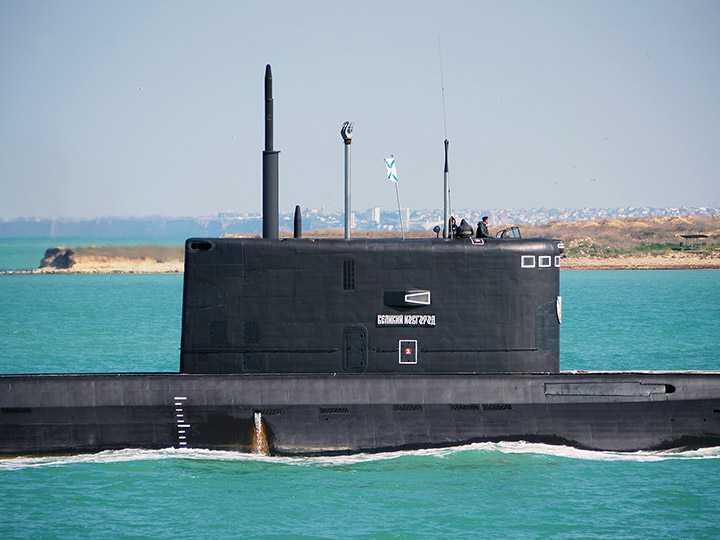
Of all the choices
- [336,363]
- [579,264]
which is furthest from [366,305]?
[579,264]

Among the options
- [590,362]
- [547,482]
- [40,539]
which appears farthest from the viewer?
[590,362]

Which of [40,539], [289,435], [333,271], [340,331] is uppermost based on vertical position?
[333,271]

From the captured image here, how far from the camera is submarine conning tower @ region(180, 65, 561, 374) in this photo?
2175 cm

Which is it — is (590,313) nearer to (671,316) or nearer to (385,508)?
(671,316)

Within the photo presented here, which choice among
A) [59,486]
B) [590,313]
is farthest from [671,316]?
[59,486]

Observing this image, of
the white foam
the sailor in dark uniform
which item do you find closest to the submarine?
the white foam

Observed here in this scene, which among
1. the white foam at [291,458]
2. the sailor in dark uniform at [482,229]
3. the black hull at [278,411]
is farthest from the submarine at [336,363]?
the sailor in dark uniform at [482,229]

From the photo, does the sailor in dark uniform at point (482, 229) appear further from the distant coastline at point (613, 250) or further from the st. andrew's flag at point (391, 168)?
the distant coastline at point (613, 250)

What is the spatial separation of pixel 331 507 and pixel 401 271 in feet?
18.3

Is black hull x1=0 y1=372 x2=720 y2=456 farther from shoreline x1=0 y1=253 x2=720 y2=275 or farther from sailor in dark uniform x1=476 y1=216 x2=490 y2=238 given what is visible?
shoreline x1=0 y1=253 x2=720 y2=275

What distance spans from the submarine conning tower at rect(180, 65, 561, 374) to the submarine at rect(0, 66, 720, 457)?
0.03 metres

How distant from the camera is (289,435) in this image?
71.5ft

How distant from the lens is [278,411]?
21719 mm

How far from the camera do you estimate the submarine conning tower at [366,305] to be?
21750 millimetres
